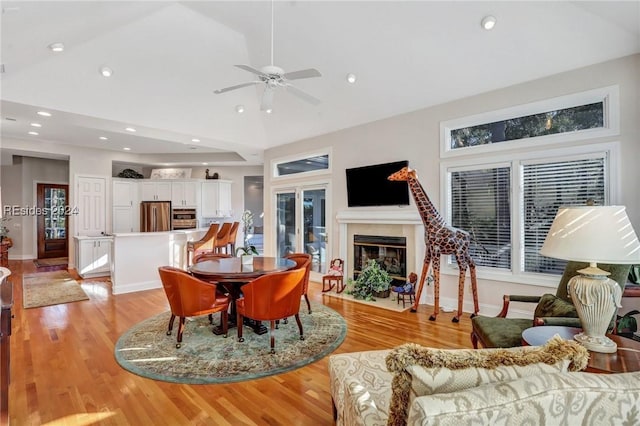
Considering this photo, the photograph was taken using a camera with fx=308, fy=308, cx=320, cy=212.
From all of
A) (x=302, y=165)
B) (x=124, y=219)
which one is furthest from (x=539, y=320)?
(x=124, y=219)

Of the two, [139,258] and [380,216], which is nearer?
[380,216]

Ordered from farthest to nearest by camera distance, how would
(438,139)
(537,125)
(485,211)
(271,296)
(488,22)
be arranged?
1. (438,139)
2. (485,211)
3. (537,125)
4. (488,22)
5. (271,296)

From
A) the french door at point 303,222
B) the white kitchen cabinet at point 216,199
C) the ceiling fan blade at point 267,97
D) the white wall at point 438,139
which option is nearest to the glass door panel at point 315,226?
the french door at point 303,222

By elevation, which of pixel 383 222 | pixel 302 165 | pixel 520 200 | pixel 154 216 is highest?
pixel 302 165

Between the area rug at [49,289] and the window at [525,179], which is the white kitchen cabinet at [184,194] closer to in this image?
the area rug at [49,289]

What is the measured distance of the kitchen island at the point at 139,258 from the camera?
541 cm

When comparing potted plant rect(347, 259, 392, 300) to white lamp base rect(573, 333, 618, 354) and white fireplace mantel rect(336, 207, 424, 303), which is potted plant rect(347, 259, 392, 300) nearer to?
white fireplace mantel rect(336, 207, 424, 303)

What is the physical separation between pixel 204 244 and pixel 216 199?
117 inches

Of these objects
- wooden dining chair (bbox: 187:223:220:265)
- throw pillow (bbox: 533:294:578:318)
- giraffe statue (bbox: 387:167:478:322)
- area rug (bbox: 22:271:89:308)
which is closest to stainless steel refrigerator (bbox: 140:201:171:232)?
area rug (bbox: 22:271:89:308)

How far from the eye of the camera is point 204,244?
643 centimetres

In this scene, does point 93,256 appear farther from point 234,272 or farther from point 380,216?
point 380,216

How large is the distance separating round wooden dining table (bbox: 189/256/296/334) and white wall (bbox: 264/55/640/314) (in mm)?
2192

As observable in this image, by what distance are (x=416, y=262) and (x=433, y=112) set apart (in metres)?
2.27

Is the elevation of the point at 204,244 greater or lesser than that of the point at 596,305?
lesser
